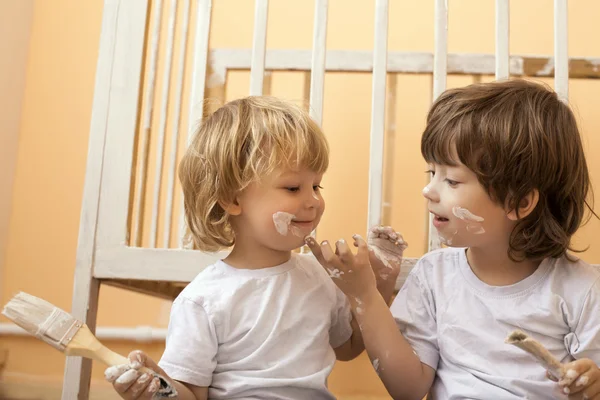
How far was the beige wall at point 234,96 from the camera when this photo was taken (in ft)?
6.55

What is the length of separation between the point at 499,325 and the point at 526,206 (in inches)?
7.2

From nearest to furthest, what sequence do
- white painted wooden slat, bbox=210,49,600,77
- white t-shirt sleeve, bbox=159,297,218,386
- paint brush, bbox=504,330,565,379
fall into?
paint brush, bbox=504,330,565,379 → white t-shirt sleeve, bbox=159,297,218,386 → white painted wooden slat, bbox=210,49,600,77

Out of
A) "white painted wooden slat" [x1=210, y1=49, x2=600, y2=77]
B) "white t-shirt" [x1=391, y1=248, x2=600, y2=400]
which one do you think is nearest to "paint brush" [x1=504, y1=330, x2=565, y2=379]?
"white t-shirt" [x1=391, y1=248, x2=600, y2=400]

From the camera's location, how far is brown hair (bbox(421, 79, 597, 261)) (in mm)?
991

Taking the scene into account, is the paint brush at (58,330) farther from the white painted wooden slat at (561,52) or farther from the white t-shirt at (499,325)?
the white painted wooden slat at (561,52)

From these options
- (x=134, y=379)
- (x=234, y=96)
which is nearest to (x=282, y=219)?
(x=134, y=379)

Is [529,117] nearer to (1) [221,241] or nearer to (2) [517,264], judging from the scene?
(2) [517,264]

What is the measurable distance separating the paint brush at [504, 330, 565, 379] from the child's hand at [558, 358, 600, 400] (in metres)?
0.01

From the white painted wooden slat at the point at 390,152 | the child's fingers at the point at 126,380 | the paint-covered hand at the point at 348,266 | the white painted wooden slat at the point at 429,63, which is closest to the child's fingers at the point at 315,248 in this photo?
the paint-covered hand at the point at 348,266

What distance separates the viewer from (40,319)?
828 millimetres

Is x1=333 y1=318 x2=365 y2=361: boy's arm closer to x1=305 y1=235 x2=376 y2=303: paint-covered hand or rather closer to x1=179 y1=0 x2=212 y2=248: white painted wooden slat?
x1=305 y1=235 x2=376 y2=303: paint-covered hand

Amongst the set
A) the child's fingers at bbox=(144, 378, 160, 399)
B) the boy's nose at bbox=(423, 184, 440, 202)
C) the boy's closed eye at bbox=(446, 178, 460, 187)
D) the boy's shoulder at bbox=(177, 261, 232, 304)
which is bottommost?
the child's fingers at bbox=(144, 378, 160, 399)

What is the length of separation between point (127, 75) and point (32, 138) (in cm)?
105

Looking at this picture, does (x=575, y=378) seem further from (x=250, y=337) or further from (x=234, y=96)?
(x=234, y=96)
